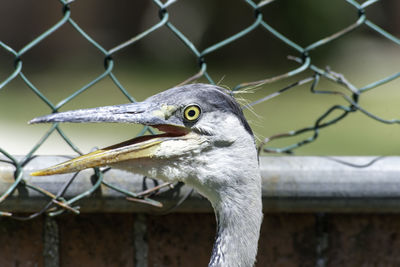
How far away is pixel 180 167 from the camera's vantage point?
1.93 meters

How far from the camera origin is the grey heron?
1856mm

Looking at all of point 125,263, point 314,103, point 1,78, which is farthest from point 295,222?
point 1,78

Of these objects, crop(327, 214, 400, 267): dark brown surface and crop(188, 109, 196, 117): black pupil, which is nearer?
crop(188, 109, 196, 117): black pupil

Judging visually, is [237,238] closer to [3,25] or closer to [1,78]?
[1,78]

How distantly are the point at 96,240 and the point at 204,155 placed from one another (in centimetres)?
63

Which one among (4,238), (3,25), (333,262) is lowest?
(4,238)

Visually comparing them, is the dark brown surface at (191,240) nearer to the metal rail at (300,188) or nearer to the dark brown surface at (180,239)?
the dark brown surface at (180,239)

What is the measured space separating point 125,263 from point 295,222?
600mm

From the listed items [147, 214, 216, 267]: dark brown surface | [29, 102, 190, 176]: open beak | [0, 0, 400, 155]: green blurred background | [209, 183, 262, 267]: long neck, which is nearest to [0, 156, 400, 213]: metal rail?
[147, 214, 216, 267]: dark brown surface

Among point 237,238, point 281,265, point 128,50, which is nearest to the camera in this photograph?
point 237,238

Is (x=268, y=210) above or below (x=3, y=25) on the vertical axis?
below

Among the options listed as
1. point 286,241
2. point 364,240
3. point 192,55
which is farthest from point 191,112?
point 192,55

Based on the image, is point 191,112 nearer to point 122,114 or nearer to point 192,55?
point 122,114

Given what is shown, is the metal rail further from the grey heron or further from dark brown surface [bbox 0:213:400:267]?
the grey heron
